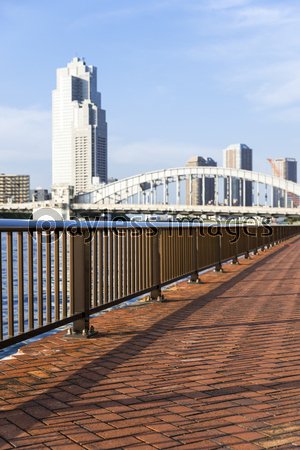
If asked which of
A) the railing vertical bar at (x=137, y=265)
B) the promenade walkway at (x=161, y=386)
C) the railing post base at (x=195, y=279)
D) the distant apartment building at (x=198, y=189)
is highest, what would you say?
the distant apartment building at (x=198, y=189)

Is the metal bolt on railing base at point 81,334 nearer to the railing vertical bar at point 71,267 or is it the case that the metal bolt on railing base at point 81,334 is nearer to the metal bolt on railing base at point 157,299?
the railing vertical bar at point 71,267

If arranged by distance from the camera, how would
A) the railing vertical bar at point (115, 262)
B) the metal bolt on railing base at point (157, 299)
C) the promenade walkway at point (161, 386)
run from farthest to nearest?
1. the metal bolt on railing base at point (157, 299)
2. the railing vertical bar at point (115, 262)
3. the promenade walkway at point (161, 386)

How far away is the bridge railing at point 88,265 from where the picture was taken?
4332mm

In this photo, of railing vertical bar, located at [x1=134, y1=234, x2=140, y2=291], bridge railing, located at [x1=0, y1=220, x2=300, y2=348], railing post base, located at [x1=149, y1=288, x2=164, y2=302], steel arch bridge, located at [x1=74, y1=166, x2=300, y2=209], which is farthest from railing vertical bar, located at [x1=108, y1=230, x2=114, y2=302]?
steel arch bridge, located at [x1=74, y1=166, x2=300, y2=209]

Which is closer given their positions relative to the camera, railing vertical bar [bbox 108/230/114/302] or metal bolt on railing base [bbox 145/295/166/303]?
railing vertical bar [bbox 108/230/114/302]

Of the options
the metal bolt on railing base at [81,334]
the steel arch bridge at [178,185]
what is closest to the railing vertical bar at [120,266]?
the metal bolt on railing base at [81,334]

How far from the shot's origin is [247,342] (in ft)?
17.1

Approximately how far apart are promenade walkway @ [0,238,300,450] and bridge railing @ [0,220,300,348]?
13.4 inches

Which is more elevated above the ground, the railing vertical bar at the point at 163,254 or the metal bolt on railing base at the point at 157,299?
the railing vertical bar at the point at 163,254

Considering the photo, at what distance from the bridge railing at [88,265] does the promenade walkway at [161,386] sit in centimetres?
34

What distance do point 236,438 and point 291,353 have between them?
6.85 feet

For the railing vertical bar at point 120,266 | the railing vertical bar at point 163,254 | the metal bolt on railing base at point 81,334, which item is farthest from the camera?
the railing vertical bar at point 163,254

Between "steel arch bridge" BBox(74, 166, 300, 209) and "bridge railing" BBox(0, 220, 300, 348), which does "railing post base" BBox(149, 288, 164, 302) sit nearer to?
"bridge railing" BBox(0, 220, 300, 348)

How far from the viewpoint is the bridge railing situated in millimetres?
4332
